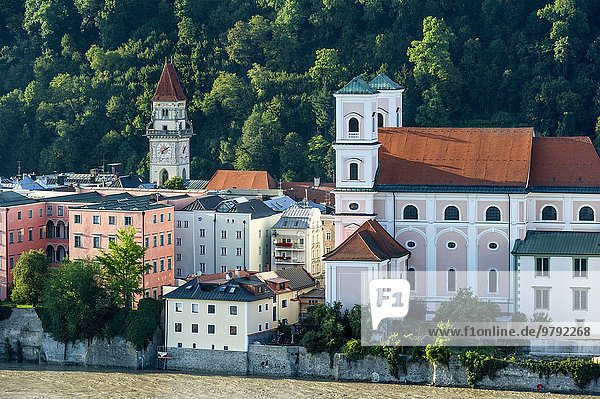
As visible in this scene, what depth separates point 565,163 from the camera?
87062 millimetres

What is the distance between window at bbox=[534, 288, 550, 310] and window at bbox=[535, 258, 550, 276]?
810mm

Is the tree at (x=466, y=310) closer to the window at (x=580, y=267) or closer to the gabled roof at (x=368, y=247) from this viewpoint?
the gabled roof at (x=368, y=247)

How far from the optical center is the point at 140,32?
445 feet

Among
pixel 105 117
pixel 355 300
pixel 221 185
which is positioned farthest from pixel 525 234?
pixel 105 117

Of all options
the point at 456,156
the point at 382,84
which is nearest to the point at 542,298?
the point at 456,156

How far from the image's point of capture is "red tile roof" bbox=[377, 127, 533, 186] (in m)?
86.7

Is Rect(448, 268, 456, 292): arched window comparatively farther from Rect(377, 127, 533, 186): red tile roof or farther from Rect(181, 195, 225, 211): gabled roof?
Rect(181, 195, 225, 211): gabled roof

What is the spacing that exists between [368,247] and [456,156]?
701 cm

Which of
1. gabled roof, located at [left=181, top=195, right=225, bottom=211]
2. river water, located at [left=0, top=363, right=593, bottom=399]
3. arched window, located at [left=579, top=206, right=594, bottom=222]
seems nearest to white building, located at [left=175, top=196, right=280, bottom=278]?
gabled roof, located at [left=181, top=195, right=225, bottom=211]

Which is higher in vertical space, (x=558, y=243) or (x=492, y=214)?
(x=492, y=214)

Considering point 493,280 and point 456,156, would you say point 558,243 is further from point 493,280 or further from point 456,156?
point 456,156

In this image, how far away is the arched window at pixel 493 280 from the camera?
283ft

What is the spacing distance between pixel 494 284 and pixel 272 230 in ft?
41.4

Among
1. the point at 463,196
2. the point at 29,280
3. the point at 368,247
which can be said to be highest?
the point at 463,196
